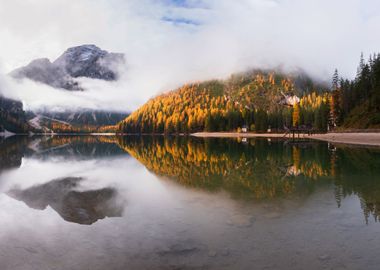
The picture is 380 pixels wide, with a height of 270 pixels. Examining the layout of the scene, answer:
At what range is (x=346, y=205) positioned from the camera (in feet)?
55.2

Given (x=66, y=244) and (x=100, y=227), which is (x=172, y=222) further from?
(x=66, y=244)

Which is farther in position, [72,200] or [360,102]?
[360,102]

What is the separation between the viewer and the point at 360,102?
116812mm

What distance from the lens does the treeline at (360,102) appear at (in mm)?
98812

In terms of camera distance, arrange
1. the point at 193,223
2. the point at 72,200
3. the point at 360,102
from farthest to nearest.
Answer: the point at 360,102
the point at 72,200
the point at 193,223

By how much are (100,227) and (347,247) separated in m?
9.86

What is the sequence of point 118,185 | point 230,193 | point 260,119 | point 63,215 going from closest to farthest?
point 63,215 < point 230,193 < point 118,185 < point 260,119

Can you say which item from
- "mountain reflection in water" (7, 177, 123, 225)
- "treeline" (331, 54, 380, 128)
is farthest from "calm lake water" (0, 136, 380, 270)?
"treeline" (331, 54, 380, 128)

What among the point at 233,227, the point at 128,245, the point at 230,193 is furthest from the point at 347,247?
the point at 230,193

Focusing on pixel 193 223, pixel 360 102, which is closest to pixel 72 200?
pixel 193 223

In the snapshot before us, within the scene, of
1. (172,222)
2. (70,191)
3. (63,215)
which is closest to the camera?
(172,222)

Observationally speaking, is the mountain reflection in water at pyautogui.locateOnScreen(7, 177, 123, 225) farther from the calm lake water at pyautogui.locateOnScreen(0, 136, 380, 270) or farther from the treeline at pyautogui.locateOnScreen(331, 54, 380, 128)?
the treeline at pyautogui.locateOnScreen(331, 54, 380, 128)

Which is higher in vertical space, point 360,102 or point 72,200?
point 360,102

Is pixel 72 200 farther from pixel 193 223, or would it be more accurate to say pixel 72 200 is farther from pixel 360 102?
Answer: pixel 360 102
